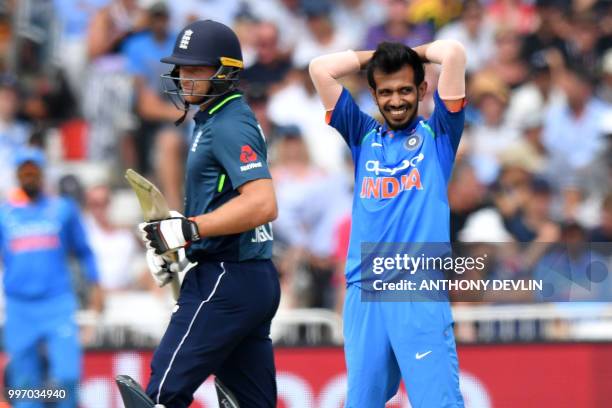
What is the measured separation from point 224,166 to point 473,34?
713 cm

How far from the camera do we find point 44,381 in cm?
914

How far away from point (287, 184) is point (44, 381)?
2.92 metres

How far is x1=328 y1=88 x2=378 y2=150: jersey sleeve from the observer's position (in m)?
5.71

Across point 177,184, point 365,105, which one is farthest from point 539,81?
point 177,184

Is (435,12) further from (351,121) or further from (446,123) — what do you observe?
(446,123)

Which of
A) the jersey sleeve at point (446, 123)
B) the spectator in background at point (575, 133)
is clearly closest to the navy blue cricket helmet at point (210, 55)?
the jersey sleeve at point (446, 123)

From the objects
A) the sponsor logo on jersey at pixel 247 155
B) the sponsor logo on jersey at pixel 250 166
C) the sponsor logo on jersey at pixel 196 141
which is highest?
the sponsor logo on jersey at pixel 196 141

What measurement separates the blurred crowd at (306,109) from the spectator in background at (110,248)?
12 millimetres

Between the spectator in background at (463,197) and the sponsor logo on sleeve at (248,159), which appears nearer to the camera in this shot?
the sponsor logo on sleeve at (248,159)

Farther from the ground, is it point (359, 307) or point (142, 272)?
point (359, 307)

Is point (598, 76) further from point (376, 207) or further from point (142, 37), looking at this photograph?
point (376, 207)

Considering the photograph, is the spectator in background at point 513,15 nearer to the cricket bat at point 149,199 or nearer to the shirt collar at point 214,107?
the shirt collar at point 214,107

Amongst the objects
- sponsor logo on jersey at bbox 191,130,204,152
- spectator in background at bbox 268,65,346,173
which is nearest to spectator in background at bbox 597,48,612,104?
spectator in background at bbox 268,65,346,173

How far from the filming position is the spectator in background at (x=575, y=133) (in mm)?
11281
